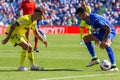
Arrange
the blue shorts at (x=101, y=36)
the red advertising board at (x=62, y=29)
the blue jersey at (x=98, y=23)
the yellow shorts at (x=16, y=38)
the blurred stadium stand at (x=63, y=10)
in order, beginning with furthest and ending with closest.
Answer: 1. the blurred stadium stand at (x=63, y=10)
2. the red advertising board at (x=62, y=29)
3. the blue shorts at (x=101, y=36)
4. the blue jersey at (x=98, y=23)
5. the yellow shorts at (x=16, y=38)

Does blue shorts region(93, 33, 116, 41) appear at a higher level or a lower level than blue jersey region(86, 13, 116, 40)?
lower

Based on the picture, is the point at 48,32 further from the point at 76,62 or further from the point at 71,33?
the point at 76,62

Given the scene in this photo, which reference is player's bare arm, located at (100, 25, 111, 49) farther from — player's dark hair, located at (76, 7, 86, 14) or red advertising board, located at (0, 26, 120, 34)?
red advertising board, located at (0, 26, 120, 34)

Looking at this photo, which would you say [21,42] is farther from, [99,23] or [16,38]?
[99,23]

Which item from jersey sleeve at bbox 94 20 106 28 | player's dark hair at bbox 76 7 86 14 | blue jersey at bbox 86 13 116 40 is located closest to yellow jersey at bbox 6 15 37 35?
player's dark hair at bbox 76 7 86 14

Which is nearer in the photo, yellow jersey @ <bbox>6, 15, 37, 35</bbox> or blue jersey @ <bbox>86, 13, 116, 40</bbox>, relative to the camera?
yellow jersey @ <bbox>6, 15, 37, 35</bbox>

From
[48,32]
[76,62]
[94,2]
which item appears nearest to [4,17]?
[48,32]

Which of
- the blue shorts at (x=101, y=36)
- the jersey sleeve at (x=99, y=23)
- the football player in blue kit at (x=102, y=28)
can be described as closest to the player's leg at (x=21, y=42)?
the football player in blue kit at (x=102, y=28)

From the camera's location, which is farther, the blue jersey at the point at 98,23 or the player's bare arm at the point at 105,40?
the blue jersey at the point at 98,23

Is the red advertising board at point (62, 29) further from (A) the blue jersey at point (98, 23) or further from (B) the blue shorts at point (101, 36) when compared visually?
(A) the blue jersey at point (98, 23)

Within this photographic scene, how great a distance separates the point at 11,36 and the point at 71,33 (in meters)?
32.2

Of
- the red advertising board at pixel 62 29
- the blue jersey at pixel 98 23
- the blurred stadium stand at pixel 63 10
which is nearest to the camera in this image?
the blue jersey at pixel 98 23

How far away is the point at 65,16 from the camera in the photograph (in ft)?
153

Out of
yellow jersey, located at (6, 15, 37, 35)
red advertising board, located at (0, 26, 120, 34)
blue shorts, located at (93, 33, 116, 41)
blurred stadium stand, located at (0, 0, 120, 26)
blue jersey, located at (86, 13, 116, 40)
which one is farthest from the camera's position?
blurred stadium stand, located at (0, 0, 120, 26)
